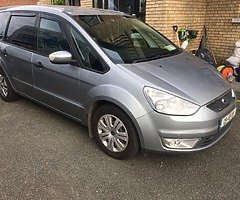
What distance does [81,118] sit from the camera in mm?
3496

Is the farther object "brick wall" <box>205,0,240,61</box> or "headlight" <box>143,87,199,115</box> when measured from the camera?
"brick wall" <box>205,0,240,61</box>

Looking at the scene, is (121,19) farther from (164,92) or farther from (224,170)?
(224,170)

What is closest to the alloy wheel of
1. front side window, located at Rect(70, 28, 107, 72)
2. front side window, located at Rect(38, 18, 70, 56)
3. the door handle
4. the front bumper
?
the front bumper

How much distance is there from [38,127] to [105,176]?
1.54 meters

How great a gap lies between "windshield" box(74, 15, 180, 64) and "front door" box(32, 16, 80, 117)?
1.28ft

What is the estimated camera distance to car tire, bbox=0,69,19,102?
15.6ft

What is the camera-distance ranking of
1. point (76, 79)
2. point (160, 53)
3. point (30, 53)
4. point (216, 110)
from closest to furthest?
point (216, 110) → point (76, 79) → point (160, 53) → point (30, 53)

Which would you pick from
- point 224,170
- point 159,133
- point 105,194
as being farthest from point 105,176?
point 224,170

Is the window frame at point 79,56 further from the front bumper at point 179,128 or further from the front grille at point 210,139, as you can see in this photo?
the front grille at point 210,139

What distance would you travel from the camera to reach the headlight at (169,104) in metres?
2.70

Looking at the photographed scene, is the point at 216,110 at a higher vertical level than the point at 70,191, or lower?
higher

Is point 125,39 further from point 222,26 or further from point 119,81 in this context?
point 222,26

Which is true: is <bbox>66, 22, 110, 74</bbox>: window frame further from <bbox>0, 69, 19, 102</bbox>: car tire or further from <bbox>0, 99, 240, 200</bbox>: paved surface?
<bbox>0, 69, 19, 102</bbox>: car tire

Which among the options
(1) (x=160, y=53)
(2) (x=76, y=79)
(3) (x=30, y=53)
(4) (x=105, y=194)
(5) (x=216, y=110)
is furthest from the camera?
(3) (x=30, y=53)
